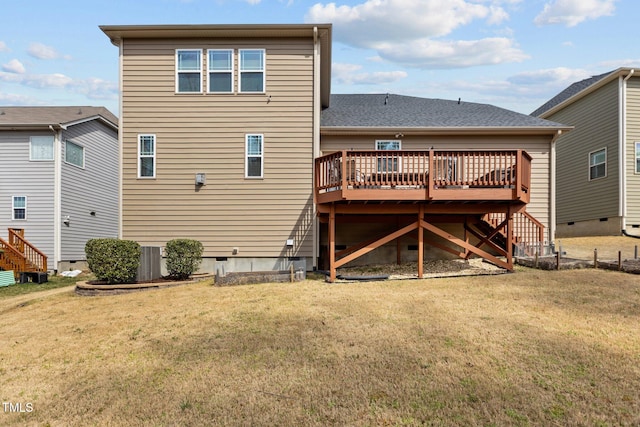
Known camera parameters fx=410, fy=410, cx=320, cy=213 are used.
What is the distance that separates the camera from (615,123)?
15852 millimetres

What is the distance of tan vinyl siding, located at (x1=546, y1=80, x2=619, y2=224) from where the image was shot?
16.1 meters

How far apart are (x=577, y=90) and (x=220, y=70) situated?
52.8 feet

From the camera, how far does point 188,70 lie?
12195 millimetres

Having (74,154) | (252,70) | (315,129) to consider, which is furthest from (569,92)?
(74,154)

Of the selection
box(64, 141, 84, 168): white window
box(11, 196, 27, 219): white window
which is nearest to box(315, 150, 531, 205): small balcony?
box(64, 141, 84, 168): white window

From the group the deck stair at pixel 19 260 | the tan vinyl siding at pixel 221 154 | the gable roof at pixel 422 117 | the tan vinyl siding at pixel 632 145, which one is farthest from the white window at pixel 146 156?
the tan vinyl siding at pixel 632 145

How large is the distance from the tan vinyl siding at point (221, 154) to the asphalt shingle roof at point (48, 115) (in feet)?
19.9

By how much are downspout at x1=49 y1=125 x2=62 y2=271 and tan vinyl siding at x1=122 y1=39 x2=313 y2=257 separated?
218 inches

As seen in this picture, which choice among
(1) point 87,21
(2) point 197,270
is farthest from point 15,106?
(2) point 197,270

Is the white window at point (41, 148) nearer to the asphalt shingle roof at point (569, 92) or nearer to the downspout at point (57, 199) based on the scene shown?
the downspout at point (57, 199)

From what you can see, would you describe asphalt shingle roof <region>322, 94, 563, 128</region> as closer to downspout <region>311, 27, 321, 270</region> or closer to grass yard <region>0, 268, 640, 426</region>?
downspout <region>311, 27, 321, 270</region>

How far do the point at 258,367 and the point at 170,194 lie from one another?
27.8ft

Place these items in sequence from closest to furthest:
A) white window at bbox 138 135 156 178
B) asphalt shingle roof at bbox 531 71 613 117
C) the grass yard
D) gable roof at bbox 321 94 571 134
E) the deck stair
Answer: the grass yard < white window at bbox 138 135 156 178 < gable roof at bbox 321 94 571 134 < the deck stair < asphalt shingle roof at bbox 531 71 613 117

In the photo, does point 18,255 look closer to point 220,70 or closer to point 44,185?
point 44,185
